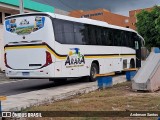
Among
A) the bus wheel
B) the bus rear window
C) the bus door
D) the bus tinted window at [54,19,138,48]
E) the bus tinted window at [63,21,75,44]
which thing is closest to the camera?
the bus rear window

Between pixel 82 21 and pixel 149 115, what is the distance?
9.71 meters

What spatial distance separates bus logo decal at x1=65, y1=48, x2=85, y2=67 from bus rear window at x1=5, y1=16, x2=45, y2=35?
1983 mm

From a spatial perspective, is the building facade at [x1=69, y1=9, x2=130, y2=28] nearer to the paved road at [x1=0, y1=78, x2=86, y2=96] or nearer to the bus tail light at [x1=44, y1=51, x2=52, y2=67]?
the paved road at [x1=0, y1=78, x2=86, y2=96]

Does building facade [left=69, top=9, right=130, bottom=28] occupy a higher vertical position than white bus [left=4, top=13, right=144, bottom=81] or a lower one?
higher

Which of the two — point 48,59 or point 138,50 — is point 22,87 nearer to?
point 48,59

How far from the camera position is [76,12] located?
95250 millimetres

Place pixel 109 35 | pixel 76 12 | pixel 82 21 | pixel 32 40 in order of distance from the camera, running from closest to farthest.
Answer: pixel 32 40 → pixel 82 21 → pixel 109 35 → pixel 76 12

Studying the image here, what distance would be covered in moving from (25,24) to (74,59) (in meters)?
2.73

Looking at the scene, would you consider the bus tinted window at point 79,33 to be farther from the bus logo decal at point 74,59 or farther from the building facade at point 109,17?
the building facade at point 109,17

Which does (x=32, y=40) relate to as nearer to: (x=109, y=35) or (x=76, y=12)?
(x=109, y=35)

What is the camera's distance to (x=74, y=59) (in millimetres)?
15586

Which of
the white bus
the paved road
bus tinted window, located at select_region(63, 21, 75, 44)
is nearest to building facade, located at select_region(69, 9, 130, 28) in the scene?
the paved road

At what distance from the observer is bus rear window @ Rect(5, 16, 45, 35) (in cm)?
1430

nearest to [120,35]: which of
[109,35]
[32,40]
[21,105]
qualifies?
[109,35]
